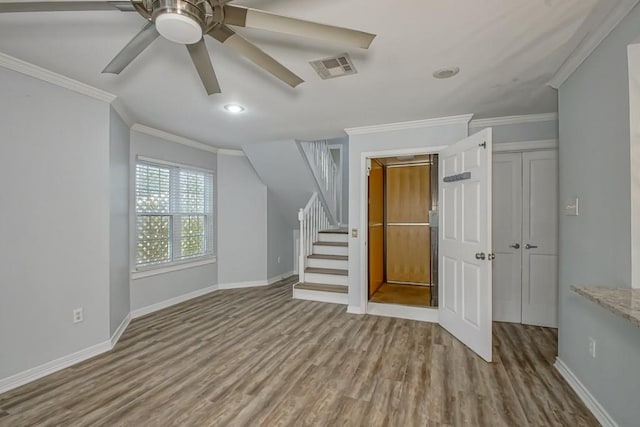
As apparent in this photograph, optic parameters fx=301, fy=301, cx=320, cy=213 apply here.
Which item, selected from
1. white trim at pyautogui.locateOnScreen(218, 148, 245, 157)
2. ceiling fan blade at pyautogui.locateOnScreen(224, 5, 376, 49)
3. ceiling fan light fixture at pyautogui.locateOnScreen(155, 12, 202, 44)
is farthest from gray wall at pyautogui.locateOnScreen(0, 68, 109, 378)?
white trim at pyautogui.locateOnScreen(218, 148, 245, 157)

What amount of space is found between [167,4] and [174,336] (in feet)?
10.3

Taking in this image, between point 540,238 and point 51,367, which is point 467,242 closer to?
point 540,238

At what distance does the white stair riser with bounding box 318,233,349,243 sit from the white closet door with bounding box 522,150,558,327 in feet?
8.95

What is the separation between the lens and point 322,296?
457 centimetres

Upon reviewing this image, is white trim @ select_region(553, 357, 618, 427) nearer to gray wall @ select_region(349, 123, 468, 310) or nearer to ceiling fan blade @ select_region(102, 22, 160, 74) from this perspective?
gray wall @ select_region(349, 123, 468, 310)

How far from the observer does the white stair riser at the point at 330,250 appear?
5215 mm

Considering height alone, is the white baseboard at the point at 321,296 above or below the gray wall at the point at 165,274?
below

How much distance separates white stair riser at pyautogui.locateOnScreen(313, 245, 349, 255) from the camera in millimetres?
5215

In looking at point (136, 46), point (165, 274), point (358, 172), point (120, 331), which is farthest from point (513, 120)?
point (120, 331)

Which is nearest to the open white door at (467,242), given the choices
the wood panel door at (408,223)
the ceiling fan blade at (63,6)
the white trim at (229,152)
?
the wood panel door at (408,223)

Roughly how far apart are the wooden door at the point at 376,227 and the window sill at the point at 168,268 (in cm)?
270

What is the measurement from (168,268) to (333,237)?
8.99 ft

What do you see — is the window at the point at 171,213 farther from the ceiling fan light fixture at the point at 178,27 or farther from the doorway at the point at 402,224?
the ceiling fan light fixture at the point at 178,27

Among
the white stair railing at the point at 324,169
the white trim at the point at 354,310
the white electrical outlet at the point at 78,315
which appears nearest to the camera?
the white electrical outlet at the point at 78,315
